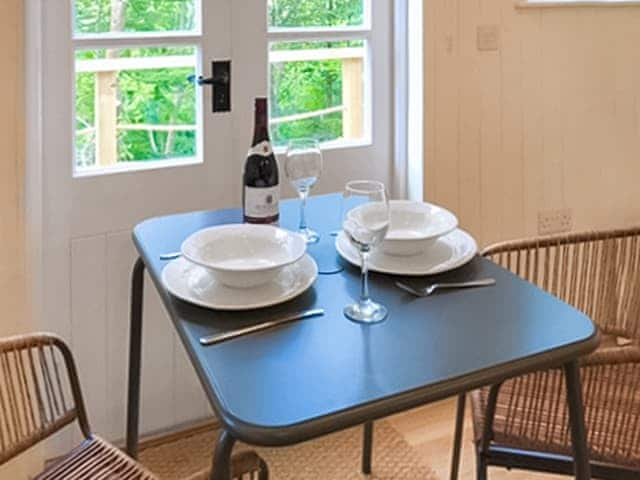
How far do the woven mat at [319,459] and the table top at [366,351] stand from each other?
1.01 meters

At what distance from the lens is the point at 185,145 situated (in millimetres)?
2518

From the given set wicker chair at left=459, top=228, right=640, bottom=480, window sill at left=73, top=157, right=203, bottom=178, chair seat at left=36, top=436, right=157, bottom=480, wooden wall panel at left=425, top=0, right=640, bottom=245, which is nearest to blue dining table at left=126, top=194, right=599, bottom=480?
wicker chair at left=459, top=228, right=640, bottom=480

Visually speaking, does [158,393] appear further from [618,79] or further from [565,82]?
[618,79]

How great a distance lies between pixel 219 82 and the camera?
8.16ft

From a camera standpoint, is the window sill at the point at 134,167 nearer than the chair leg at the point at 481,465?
No

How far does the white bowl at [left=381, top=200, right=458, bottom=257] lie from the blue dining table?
0.24 feet

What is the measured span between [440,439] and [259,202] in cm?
119

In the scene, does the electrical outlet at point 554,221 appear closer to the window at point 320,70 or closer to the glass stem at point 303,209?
the window at point 320,70

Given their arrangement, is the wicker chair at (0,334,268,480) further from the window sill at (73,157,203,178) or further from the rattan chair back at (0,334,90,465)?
the window sill at (73,157,203,178)

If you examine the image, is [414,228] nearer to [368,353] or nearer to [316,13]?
[368,353]

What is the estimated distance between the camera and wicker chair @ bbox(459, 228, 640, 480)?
1.64m

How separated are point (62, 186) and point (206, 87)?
0.51 meters

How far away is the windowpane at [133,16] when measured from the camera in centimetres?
229

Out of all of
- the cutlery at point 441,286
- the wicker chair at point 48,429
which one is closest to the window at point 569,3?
the cutlery at point 441,286
